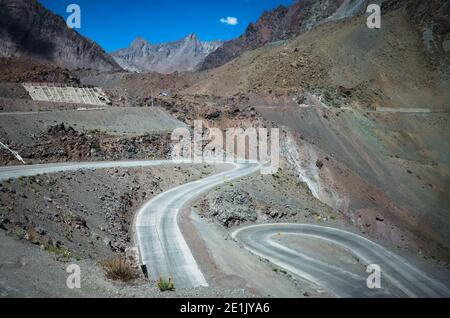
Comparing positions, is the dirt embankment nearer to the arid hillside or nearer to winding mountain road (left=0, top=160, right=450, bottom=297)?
winding mountain road (left=0, top=160, right=450, bottom=297)

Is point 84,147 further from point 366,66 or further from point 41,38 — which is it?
point 41,38

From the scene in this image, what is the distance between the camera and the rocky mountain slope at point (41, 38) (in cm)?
13938

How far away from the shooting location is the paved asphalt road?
16719 mm

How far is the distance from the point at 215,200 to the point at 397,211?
27579 mm

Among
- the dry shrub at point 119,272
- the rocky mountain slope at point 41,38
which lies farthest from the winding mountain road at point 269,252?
the rocky mountain slope at point 41,38

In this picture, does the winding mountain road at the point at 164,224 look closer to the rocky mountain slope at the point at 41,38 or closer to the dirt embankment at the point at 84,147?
the dirt embankment at the point at 84,147

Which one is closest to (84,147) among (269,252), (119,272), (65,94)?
(269,252)

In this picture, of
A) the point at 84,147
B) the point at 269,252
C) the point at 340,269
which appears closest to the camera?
the point at 340,269

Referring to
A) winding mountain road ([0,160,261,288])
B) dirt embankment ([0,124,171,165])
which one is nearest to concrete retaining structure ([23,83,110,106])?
dirt embankment ([0,124,171,165])

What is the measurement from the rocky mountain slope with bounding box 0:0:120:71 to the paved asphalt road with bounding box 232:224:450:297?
14212 cm

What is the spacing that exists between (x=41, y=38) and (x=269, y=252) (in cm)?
16148

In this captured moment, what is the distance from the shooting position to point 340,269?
18.5 m

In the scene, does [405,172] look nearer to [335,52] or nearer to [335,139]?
[335,139]
